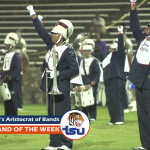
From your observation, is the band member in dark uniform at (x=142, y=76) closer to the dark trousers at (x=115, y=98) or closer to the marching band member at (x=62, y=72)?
the marching band member at (x=62, y=72)

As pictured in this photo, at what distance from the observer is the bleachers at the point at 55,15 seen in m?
20.0

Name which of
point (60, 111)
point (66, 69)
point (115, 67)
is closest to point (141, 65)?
point (66, 69)

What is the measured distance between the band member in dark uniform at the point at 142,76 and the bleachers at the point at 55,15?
1302cm

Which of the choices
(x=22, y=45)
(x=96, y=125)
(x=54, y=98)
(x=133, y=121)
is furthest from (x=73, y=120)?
(x=22, y=45)

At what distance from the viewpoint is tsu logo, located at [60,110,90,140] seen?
5.66 m

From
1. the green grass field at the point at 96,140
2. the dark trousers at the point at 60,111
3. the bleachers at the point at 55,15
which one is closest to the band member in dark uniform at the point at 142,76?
the green grass field at the point at 96,140

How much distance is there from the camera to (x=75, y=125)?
5617 millimetres

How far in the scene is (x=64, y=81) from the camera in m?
6.68

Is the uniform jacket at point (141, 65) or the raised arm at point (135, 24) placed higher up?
the raised arm at point (135, 24)

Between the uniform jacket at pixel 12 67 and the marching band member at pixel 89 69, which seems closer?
the uniform jacket at pixel 12 67

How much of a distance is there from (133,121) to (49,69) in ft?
16.6

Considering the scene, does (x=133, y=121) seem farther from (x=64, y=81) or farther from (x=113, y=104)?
(x=64, y=81)

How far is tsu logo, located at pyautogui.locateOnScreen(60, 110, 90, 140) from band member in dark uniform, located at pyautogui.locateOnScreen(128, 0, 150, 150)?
1214 millimetres

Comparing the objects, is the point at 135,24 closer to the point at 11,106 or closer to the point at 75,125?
the point at 75,125
